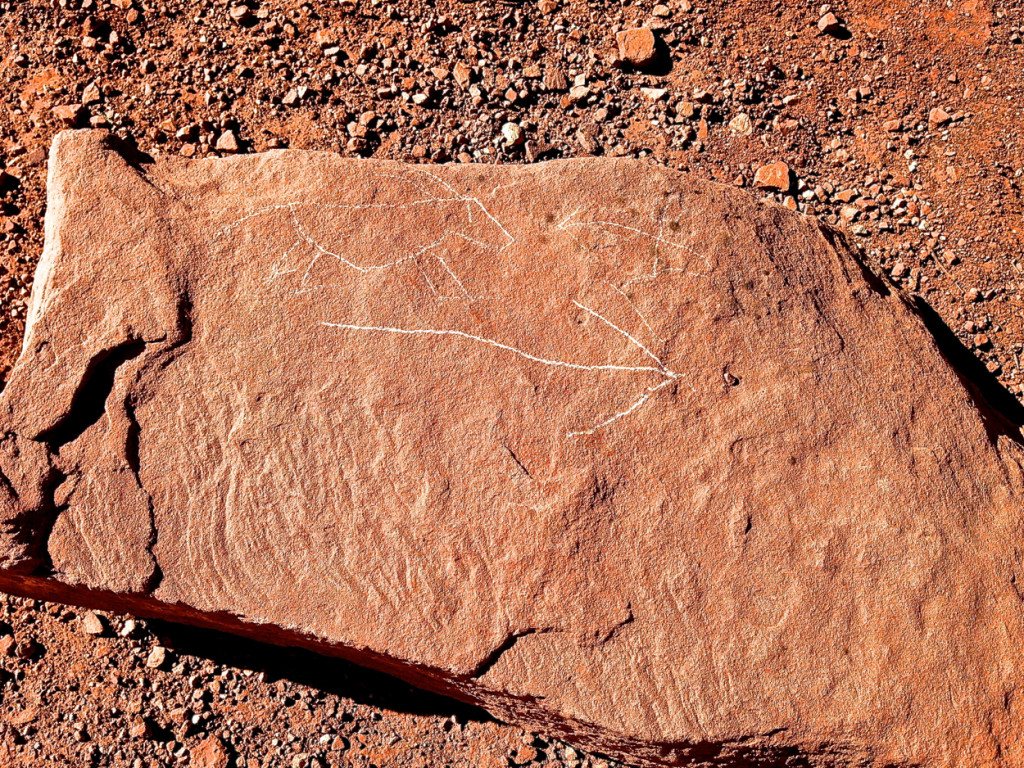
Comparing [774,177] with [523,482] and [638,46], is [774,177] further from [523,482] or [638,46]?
[523,482]

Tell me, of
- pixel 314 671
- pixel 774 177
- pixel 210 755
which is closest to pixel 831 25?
pixel 774 177

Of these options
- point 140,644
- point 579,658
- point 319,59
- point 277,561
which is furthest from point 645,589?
point 319,59

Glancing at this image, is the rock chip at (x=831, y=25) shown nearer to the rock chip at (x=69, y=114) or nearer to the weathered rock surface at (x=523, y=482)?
the weathered rock surface at (x=523, y=482)

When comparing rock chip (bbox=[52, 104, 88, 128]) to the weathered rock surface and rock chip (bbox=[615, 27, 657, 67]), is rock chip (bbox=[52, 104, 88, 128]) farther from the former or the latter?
rock chip (bbox=[615, 27, 657, 67])

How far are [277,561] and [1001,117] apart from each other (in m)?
2.68

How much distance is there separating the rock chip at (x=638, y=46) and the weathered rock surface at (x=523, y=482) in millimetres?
1165

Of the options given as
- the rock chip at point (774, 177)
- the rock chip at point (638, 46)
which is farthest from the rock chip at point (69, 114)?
the rock chip at point (774, 177)

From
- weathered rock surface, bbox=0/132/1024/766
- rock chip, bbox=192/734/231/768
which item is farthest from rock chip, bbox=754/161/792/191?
rock chip, bbox=192/734/231/768

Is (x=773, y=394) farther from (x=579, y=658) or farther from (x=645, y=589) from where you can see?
(x=579, y=658)

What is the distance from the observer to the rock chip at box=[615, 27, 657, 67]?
313 cm

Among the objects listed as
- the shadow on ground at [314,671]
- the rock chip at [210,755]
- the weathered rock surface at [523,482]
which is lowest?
the rock chip at [210,755]

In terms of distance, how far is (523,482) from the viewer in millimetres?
2137

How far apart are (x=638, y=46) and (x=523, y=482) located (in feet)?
5.62

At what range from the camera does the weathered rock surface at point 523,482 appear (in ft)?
6.89
